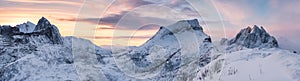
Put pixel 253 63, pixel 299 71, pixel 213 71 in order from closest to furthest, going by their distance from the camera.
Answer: pixel 299 71 < pixel 253 63 < pixel 213 71

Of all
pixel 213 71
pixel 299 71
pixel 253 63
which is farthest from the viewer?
pixel 213 71

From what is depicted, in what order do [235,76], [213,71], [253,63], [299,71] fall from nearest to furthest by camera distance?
[299,71]
[235,76]
[253,63]
[213,71]

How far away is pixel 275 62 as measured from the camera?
6444 cm

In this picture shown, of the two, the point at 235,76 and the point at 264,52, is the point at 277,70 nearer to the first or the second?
the point at 235,76

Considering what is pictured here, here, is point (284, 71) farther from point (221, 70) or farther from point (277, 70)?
point (221, 70)

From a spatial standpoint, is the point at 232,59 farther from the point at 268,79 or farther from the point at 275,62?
the point at 268,79

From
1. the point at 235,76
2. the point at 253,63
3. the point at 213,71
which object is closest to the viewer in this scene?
the point at 235,76

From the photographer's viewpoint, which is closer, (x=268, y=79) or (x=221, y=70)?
(x=268, y=79)

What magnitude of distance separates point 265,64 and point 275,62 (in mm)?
1501

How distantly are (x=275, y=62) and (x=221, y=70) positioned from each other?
28.9 ft

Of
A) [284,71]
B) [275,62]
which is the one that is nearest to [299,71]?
[284,71]

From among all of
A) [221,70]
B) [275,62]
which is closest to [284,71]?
[275,62]

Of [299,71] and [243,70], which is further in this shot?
[243,70]

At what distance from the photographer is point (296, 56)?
216ft
